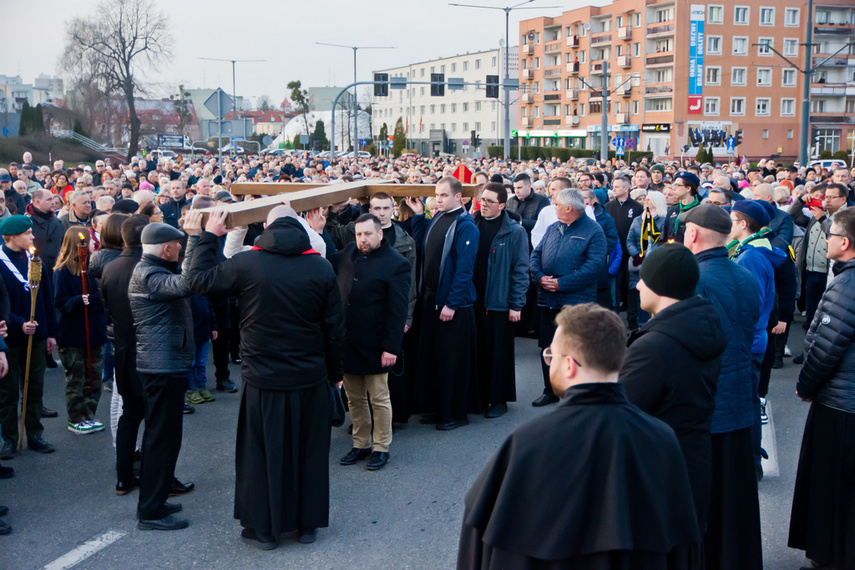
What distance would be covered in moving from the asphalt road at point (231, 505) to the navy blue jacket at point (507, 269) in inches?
41.8

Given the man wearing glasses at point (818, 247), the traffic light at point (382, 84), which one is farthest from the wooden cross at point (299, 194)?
the traffic light at point (382, 84)

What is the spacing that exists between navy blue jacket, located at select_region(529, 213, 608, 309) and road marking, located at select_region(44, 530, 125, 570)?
14.1 feet

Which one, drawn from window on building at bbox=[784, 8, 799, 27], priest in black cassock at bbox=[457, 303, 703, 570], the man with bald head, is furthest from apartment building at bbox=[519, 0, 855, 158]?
priest in black cassock at bbox=[457, 303, 703, 570]

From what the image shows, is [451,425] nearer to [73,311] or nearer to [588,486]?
[73,311]

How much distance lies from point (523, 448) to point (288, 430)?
2.58m

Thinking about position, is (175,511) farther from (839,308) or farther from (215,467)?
(839,308)

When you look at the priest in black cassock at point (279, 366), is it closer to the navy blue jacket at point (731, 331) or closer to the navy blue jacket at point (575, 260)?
the navy blue jacket at point (731, 331)

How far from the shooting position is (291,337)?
15.4ft

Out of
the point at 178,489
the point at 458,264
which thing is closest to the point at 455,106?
the point at 458,264

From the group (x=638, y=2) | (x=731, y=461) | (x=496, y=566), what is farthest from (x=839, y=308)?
(x=638, y=2)

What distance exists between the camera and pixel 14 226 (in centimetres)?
644

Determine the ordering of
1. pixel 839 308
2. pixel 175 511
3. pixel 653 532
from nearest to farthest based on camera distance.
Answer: pixel 653 532, pixel 839 308, pixel 175 511

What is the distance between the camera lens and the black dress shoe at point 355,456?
6126 mm

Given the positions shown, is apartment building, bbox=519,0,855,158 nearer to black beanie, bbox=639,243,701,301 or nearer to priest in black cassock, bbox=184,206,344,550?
priest in black cassock, bbox=184,206,344,550
